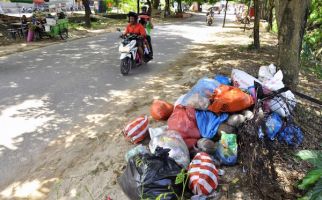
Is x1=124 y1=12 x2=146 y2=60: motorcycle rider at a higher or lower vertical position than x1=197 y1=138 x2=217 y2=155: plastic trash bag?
higher

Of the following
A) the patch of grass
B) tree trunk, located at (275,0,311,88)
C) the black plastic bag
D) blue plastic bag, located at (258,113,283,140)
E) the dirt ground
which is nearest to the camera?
the black plastic bag

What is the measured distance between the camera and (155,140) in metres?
4.05

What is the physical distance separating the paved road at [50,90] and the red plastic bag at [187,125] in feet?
6.31

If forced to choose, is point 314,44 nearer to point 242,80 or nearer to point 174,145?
point 242,80

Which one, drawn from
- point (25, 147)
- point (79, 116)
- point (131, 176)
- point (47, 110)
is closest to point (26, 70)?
point (47, 110)

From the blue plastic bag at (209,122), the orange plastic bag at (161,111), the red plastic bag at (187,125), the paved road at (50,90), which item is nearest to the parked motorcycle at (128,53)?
the paved road at (50,90)

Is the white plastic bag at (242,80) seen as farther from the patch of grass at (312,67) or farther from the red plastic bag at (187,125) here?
the patch of grass at (312,67)

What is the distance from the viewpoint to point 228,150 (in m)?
3.79

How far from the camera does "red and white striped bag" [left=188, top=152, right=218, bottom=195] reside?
331 centimetres

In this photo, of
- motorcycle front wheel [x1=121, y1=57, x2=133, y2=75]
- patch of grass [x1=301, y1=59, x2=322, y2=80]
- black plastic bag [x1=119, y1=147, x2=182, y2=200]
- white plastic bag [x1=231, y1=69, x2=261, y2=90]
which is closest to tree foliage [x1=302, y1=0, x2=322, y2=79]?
patch of grass [x1=301, y1=59, x2=322, y2=80]

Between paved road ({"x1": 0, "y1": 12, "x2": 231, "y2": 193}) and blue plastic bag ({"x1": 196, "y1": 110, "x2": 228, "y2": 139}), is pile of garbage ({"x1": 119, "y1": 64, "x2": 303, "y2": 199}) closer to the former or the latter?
blue plastic bag ({"x1": 196, "y1": 110, "x2": 228, "y2": 139})

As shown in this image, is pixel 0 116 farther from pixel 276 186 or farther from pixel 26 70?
pixel 276 186

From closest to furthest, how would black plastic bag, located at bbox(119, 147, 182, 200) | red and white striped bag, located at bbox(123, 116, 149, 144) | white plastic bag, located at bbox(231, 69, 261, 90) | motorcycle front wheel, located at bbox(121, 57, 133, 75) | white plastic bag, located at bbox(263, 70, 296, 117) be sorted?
black plastic bag, located at bbox(119, 147, 182, 200) < white plastic bag, located at bbox(263, 70, 296, 117) < red and white striped bag, located at bbox(123, 116, 149, 144) < white plastic bag, located at bbox(231, 69, 261, 90) < motorcycle front wheel, located at bbox(121, 57, 133, 75)

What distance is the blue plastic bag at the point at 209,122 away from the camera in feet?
13.8
